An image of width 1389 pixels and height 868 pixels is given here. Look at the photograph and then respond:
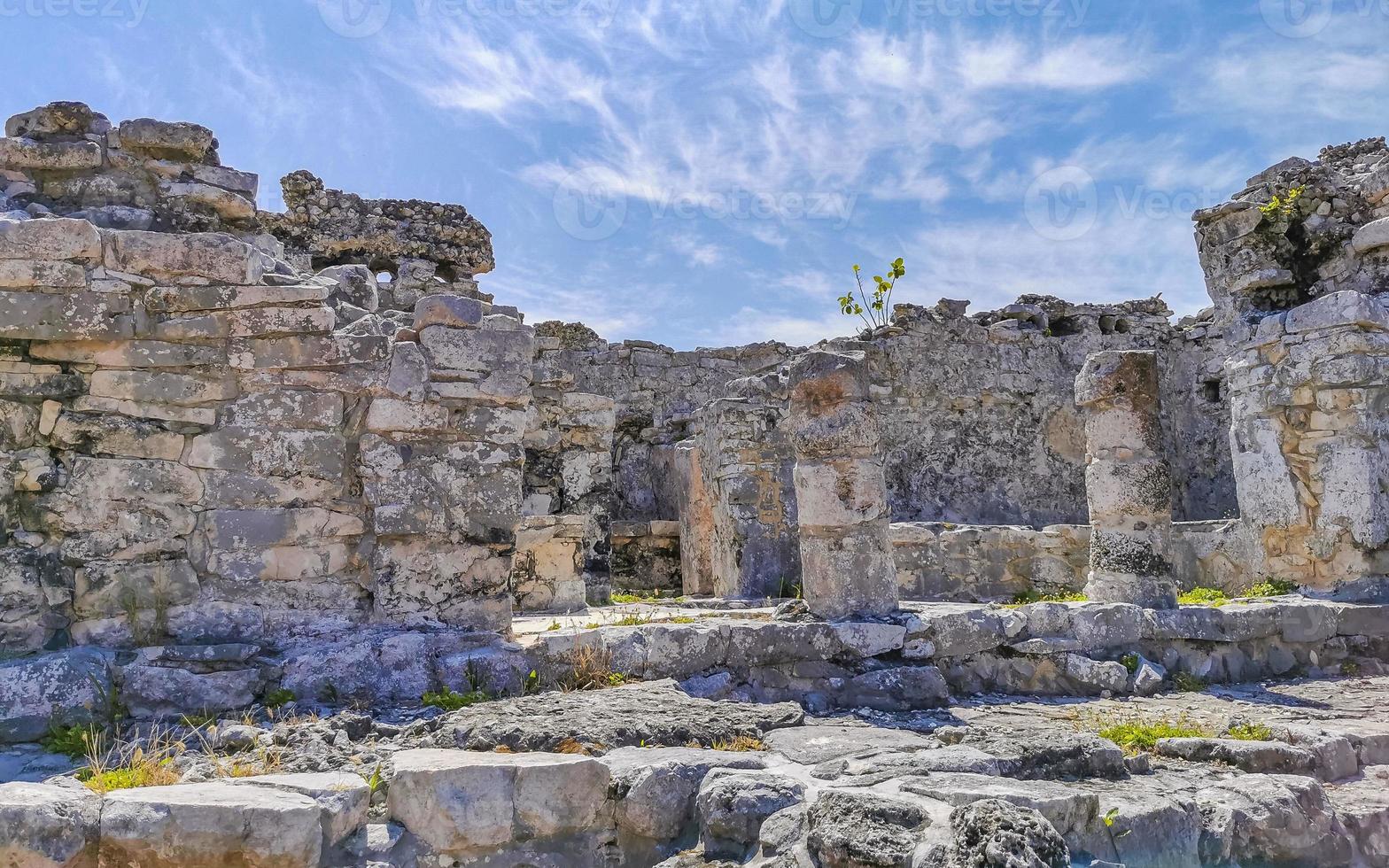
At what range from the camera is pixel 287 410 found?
5.27 m

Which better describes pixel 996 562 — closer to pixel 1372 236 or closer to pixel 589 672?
pixel 1372 236

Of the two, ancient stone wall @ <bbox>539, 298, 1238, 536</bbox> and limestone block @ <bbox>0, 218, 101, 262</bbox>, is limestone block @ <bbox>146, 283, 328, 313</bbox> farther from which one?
ancient stone wall @ <bbox>539, 298, 1238, 536</bbox>

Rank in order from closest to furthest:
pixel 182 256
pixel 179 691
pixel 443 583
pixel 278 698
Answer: pixel 179 691 < pixel 278 698 < pixel 182 256 < pixel 443 583

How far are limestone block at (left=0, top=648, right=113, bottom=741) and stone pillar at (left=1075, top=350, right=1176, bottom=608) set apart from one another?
7146 millimetres

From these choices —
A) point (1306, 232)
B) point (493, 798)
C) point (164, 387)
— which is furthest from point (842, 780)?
point (1306, 232)

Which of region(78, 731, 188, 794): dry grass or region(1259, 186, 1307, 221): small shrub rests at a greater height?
region(1259, 186, 1307, 221): small shrub

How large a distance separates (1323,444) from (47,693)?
377 inches

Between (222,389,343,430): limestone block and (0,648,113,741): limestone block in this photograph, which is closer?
(0,648,113,741): limestone block

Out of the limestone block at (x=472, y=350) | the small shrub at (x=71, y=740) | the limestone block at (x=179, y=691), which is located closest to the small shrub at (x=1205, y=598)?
the limestone block at (x=472, y=350)

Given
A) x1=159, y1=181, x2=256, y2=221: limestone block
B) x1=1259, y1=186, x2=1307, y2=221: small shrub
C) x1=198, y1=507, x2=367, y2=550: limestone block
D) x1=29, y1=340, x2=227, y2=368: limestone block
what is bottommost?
x1=198, y1=507, x2=367, y2=550: limestone block

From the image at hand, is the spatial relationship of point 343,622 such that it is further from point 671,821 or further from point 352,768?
point 671,821

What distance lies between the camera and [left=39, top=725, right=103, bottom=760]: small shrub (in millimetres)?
4238

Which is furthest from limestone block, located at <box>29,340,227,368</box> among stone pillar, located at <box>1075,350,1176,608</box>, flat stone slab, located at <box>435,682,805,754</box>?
stone pillar, located at <box>1075,350,1176,608</box>

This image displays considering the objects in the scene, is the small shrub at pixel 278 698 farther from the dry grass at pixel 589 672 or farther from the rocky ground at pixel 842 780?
the dry grass at pixel 589 672
